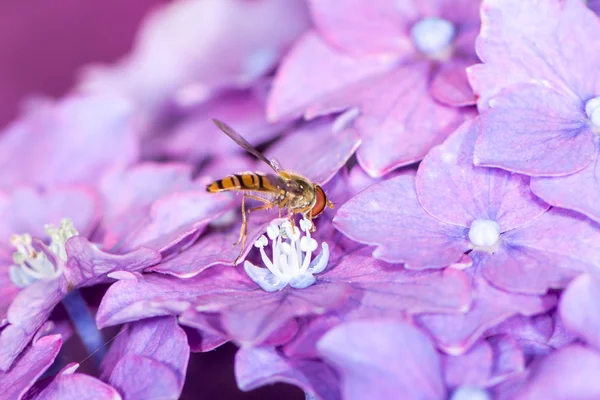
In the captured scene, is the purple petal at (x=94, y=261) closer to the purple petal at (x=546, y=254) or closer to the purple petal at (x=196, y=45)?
the purple petal at (x=546, y=254)

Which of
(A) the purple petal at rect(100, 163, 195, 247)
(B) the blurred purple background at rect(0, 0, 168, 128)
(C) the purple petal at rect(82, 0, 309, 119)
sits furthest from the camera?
(B) the blurred purple background at rect(0, 0, 168, 128)

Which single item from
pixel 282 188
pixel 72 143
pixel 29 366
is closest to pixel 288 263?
pixel 282 188

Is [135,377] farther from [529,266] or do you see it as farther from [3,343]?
[529,266]

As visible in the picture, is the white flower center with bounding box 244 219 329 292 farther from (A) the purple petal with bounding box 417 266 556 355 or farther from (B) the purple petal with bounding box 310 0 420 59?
(B) the purple petal with bounding box 310 0 420 59

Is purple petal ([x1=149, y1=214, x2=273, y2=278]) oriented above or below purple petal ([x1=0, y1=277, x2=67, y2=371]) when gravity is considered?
below

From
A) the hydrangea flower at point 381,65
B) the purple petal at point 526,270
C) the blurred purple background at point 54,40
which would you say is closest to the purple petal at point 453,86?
the hydrangea flower at point 381,65

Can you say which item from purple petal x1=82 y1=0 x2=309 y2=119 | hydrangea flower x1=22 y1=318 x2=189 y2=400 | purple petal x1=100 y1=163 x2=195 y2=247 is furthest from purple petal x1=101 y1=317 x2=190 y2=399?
purple petal x1=82 y1=0 x2=309 y2=119

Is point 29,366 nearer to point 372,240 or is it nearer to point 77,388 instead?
point 77,388
